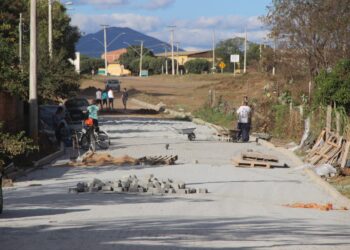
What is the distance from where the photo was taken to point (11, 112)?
26.2 metres

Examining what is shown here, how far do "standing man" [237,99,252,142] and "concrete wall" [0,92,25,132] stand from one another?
9.90m

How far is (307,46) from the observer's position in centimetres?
4331

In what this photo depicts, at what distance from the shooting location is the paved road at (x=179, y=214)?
35.8ft

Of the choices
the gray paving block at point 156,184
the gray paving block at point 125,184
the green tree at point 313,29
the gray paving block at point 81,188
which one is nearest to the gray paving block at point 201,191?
the gray paving block at point 156,184

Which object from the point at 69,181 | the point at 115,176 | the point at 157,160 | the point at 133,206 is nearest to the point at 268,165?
the point at 157,160

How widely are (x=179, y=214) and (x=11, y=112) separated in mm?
13102

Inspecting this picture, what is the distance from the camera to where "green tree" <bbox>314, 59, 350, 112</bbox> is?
28562mm

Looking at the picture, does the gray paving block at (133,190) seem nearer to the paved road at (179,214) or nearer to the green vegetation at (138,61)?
the paved road at (179,214)

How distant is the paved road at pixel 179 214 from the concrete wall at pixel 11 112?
200 cm

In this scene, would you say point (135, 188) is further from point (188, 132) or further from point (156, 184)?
point (188, 132)

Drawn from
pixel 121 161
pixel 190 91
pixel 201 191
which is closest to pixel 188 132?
pixel 121 161

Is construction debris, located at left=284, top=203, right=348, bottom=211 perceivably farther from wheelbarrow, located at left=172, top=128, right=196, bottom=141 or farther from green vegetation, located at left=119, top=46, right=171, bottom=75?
green vegetation, located at left=119, top=46, right=171, bottom=75

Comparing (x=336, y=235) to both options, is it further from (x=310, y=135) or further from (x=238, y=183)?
(x=310, y=135)

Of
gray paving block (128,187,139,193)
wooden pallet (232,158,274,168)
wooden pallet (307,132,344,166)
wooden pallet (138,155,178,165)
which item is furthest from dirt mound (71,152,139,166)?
gray paving block (128,187,139,193)
